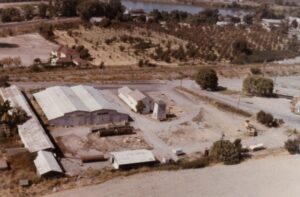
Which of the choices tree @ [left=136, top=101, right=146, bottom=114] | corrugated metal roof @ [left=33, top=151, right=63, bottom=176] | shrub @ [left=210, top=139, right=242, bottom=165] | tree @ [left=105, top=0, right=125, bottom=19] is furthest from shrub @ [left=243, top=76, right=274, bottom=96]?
tree @ [left=105, top=0, right=125, bottom=19]

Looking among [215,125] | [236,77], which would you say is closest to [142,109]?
[215,125]

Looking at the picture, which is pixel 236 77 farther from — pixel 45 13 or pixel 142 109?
pixel 45 13

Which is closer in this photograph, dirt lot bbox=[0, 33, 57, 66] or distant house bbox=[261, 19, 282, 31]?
dirt lot bbox=[0, 33, 57, 66]

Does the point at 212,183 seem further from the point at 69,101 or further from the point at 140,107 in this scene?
the point at 69,101

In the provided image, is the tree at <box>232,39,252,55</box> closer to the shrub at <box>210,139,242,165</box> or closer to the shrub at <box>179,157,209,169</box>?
the shrub at <box>210,139,242,165</box>

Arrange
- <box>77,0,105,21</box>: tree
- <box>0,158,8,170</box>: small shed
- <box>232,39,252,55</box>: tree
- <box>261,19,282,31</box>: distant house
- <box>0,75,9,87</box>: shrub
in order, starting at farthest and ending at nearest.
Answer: <box>261,19,282,31</box>: distant house < <box>77,0,105,21</box>: tree < <box>232,39,252,55</box>: tree < <box>0,75,9,87</box>: shrub < <box>0,158,8,170</box>: small shed

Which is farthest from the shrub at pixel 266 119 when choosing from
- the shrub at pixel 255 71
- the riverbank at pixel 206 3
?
the riverbank at pixel 206 3

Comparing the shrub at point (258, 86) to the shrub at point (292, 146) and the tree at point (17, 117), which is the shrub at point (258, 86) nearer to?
the shrub at point (292, 146)

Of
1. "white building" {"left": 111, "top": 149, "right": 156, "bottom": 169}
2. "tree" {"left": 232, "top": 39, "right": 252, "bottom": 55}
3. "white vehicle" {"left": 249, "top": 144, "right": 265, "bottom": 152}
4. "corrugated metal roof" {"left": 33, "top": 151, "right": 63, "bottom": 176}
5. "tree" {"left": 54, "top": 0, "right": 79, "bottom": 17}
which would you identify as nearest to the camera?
"corrugated metal roof" {"left": 33, "top": 151, "right": 63, "bottom": 176}
